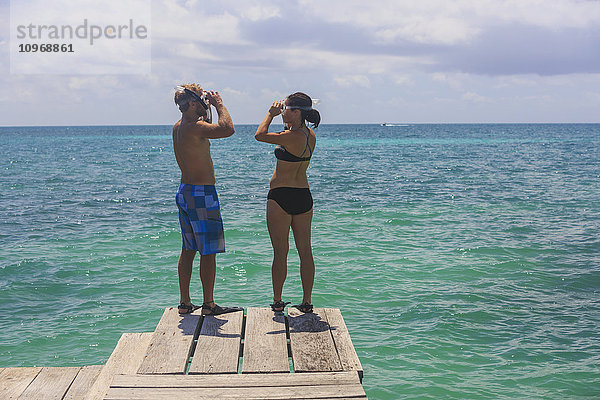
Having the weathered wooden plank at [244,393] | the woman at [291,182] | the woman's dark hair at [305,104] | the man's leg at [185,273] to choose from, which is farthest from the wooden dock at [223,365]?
the woman's dark hair at [305,104]

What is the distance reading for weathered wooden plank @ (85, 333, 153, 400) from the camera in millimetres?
5195

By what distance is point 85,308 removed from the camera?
971 centimetres

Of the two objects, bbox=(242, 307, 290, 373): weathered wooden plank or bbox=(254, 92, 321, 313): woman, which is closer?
bbox=(242, 307, 290, 373): weathered wooden plank

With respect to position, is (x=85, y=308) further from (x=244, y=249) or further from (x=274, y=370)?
(x=274, y=370)

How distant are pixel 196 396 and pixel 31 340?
5.46 metres

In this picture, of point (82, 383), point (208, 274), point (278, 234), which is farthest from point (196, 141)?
point (82, 383)

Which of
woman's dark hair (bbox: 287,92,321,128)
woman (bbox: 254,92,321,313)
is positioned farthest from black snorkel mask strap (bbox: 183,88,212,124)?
woman's dark hair (bbox: 287,92,321,128)

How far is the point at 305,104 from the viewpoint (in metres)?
5.54

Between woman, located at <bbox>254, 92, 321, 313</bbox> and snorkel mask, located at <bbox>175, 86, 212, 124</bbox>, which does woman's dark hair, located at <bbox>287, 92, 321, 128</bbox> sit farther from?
snorkel mask, located at <bbox>175, 86, 212, 124</bbox>

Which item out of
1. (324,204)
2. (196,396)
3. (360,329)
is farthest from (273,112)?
(324,204)

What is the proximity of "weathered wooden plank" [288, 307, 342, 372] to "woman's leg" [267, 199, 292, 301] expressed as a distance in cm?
35

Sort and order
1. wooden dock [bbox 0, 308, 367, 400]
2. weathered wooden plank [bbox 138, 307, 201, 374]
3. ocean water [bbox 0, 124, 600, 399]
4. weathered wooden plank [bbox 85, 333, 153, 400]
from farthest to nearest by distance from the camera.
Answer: ocean water [bbox 0, 124, 600, 399], weathered wooden plank [bbox 85, 333, 153, 400], weathered wooden plank [bbox 138, 307, 201, 374], wooden dock [bbox 0, 308, 367, 400]

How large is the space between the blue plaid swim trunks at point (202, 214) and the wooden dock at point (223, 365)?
0.73m

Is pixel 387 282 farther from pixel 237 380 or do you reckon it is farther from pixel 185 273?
pixel 237 380
